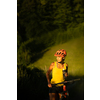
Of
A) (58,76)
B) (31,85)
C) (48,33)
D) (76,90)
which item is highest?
(48,33)

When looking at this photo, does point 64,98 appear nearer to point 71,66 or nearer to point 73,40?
point 71,66

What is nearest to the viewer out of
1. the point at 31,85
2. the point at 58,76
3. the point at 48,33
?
the point at 58,76

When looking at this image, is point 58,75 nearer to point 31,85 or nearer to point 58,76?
point 58,76

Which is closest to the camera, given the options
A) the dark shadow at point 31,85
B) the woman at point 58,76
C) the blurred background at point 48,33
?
the woman at point 58,76

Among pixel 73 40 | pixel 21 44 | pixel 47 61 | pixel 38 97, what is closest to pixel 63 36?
pixel 73 40

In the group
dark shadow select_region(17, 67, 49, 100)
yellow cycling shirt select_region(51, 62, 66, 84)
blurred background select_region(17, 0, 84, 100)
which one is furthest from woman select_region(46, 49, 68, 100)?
blurred background select_region(17, 0, 84, 100)

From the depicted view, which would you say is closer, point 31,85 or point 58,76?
point 58,76

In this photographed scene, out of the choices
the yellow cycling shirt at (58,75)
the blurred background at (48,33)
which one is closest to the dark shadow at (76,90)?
the blurred background at (48,33)

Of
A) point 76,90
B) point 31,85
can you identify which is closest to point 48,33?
point 31,85

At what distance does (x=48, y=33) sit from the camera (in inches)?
165

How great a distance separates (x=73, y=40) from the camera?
4266mm

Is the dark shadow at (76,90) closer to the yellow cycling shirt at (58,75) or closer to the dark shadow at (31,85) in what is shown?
the dark shadow at (31,85)

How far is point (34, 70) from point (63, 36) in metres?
1.18

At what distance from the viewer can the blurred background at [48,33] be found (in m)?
4.00
